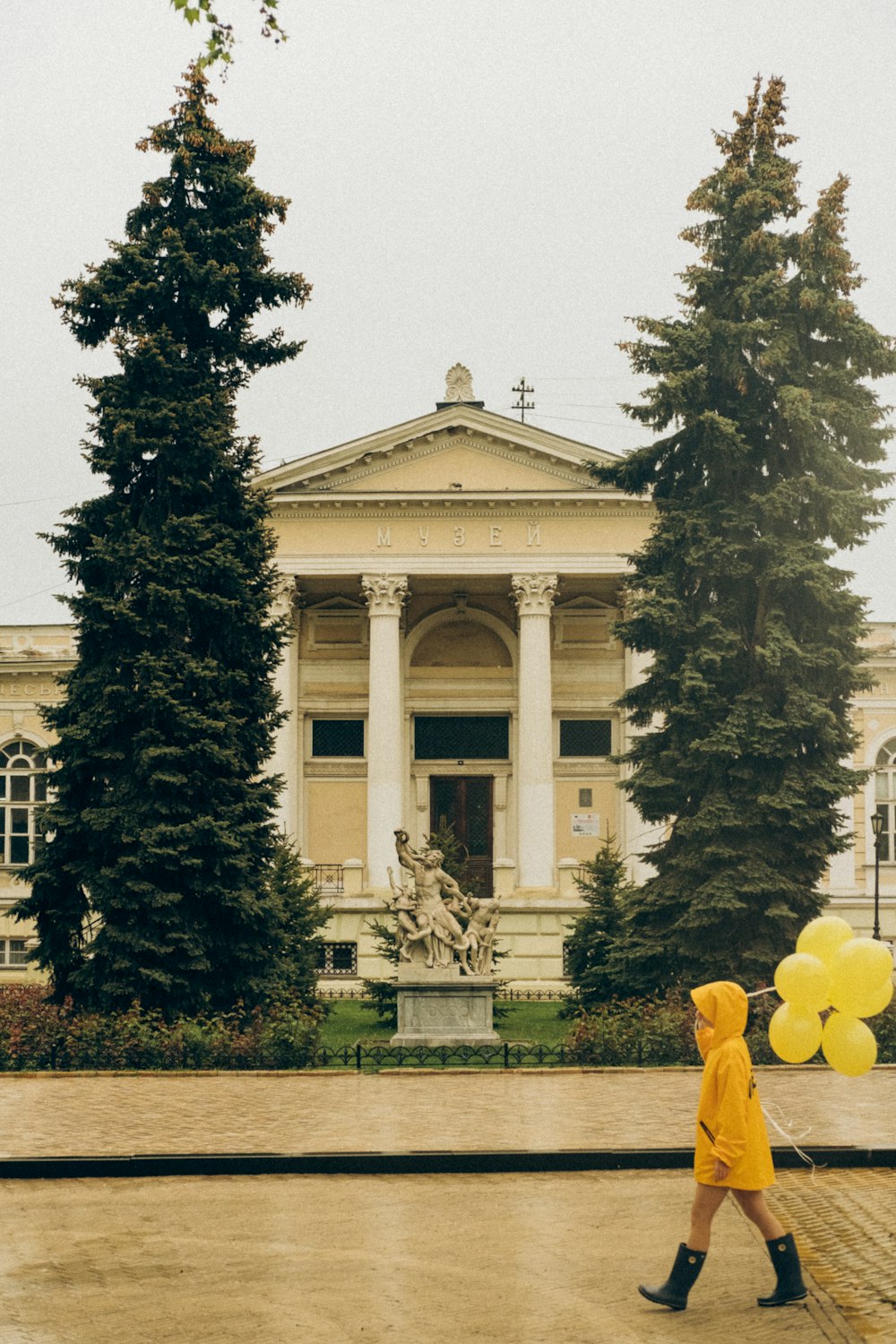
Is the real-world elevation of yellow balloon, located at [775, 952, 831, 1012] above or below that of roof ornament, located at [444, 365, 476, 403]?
below

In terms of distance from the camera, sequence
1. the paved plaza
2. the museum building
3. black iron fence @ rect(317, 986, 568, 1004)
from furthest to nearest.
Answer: the museum building
black iron fence @ rect(317, 986, 568, 1004)
the paved plaza

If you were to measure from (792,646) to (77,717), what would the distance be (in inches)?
409

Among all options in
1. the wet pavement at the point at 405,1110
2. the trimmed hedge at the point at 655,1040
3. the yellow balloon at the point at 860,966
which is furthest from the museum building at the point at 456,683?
the yellow balloon at the point at 860,966

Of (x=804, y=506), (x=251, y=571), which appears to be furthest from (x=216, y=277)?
(x=804, y=506)

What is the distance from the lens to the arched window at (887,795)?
43.8 metres

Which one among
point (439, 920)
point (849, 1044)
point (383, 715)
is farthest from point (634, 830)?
point (849, 1044)

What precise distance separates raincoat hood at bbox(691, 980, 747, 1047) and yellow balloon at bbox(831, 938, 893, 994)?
0.90 metres

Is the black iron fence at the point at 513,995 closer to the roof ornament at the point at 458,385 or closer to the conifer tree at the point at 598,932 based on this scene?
the conifer tree at the point at 598,932

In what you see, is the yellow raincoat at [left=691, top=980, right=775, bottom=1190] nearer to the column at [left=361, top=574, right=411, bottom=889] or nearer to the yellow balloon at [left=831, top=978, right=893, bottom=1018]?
the yellow balloon at [left=831, top=978, right=893, bottom=1018]

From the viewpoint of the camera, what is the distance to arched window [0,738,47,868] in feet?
148

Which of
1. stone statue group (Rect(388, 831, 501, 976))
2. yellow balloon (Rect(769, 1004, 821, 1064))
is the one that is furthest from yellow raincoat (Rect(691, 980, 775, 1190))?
stone statue group (Rect(388, 831, 501, 976))

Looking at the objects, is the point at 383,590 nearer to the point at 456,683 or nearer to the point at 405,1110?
the point at 456,683

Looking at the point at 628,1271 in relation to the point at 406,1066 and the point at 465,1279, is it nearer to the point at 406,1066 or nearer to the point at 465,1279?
the point at 465,1279

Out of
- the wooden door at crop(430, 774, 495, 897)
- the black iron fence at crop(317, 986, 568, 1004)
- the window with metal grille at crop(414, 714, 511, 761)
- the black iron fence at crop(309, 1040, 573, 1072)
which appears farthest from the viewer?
the window with metal grille at crop(414, 714, 511, 761)
